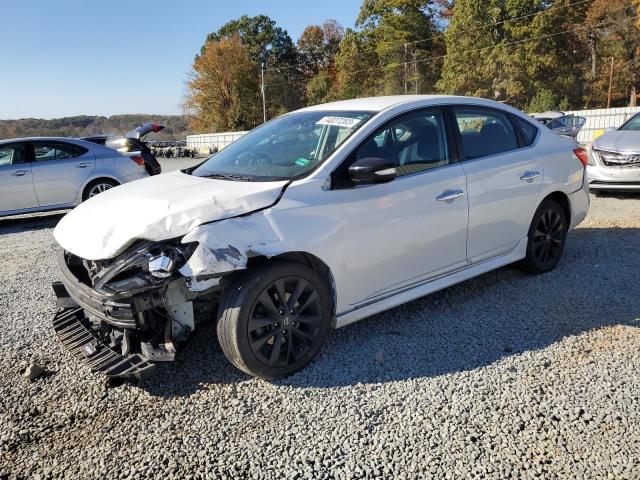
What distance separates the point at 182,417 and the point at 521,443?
1.76m

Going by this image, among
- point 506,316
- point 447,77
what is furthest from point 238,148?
point 447,77

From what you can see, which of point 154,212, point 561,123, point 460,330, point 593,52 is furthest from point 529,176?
point 593,52

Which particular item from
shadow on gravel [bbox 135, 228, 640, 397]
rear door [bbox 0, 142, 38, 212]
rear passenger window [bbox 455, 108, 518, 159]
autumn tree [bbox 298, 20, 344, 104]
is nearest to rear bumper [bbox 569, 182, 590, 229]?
shadow on gravel [bbox 135, 228, 640, 397]

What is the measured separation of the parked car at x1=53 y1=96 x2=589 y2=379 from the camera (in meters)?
2.98

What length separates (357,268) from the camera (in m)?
3.45

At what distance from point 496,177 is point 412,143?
847 mm

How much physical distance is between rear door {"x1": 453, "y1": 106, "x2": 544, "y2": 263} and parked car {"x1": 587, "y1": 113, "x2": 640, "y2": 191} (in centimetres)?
438

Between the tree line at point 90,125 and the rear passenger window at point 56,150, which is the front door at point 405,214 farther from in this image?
the tree line at point 90,125

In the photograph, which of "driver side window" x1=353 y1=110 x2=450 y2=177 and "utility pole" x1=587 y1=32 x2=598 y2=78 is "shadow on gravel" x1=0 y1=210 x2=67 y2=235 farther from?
"utility pole" x1=587 y1=32 x2=598 y2=78

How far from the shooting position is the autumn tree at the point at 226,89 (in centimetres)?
6344

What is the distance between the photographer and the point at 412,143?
3922 millimetres

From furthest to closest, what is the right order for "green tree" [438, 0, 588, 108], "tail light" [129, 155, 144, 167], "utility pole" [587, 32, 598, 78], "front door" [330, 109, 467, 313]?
"utility pole" [587, 32, 598, 78] < "green tree" [438, 0, 588, 108] < "tail light" [129, 155, 144, 167] < "front door" [330, 109, 467, 313]

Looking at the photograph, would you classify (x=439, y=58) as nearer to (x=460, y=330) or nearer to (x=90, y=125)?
(x=90, y=125)

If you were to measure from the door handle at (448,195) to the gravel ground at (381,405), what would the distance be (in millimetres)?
915
